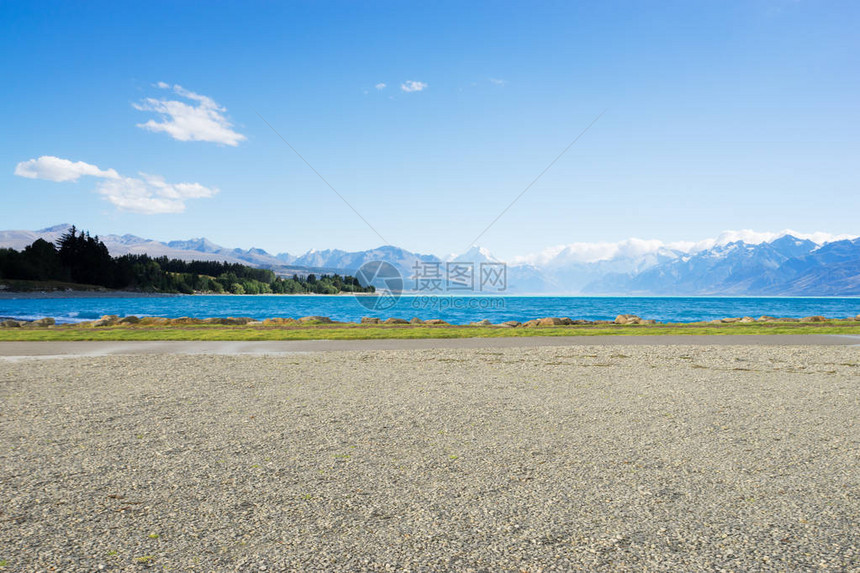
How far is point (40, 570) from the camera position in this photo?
391 centimetres

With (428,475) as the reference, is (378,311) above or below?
below

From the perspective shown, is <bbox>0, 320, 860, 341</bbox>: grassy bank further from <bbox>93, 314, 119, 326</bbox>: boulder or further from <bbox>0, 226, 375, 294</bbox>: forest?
<bbox>0, 226, 375, 294</bbox>: forest

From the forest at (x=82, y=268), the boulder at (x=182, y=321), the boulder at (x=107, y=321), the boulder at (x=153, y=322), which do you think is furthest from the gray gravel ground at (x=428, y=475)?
the forest at (x=82, y=268)

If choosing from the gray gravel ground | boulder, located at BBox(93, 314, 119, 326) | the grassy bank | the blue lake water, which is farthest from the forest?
the gray gravel ground

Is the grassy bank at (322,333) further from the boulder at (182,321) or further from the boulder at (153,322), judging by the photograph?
the boulder at (182,321)

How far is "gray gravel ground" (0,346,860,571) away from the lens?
166 inches

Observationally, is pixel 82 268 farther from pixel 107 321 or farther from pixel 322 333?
pixel 322 333

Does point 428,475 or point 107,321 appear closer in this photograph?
point 428,475

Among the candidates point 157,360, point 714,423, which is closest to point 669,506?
point 714,423

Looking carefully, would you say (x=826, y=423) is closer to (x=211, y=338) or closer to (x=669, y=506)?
(x=669, y=506)

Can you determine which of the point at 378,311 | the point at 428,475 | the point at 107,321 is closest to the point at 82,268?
the point at 378,311

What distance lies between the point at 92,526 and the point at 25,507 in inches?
38.1

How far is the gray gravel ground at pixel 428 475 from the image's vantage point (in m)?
4.21

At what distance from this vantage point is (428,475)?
19.4ft
